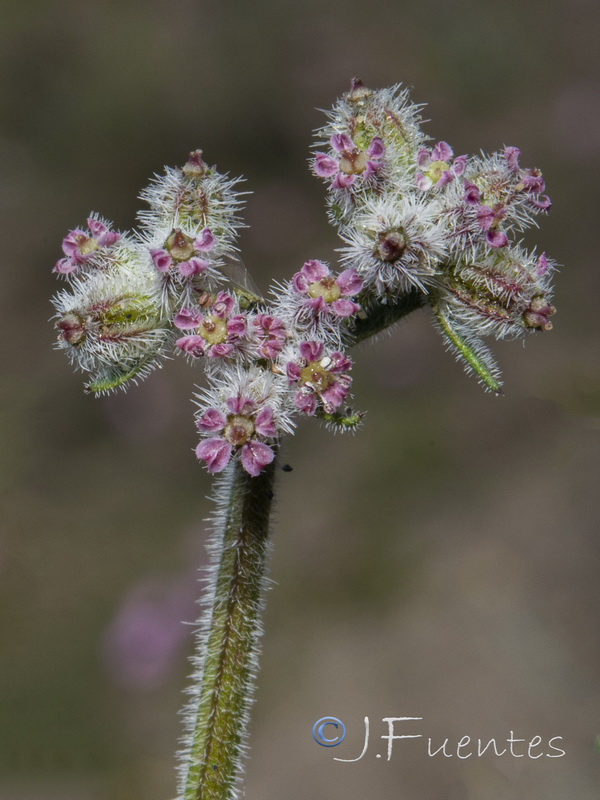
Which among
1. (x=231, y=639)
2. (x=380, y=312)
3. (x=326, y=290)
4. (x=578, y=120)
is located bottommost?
(x=231, y=639)

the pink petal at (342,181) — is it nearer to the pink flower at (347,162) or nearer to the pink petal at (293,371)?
the pink flower at (347,162)

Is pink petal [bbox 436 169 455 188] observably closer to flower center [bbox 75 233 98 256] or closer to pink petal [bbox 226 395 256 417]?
pink petal [bbox 226 395 256 417]

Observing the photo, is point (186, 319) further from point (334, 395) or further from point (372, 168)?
point (372, 168)

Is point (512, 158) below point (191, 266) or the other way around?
the other way around

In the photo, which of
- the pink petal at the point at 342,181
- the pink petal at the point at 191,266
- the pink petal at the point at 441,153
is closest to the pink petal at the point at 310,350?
the pink petal at the point at 191,266

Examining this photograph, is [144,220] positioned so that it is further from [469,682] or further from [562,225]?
[562,225]

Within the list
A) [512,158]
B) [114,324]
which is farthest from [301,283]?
[512,158]
